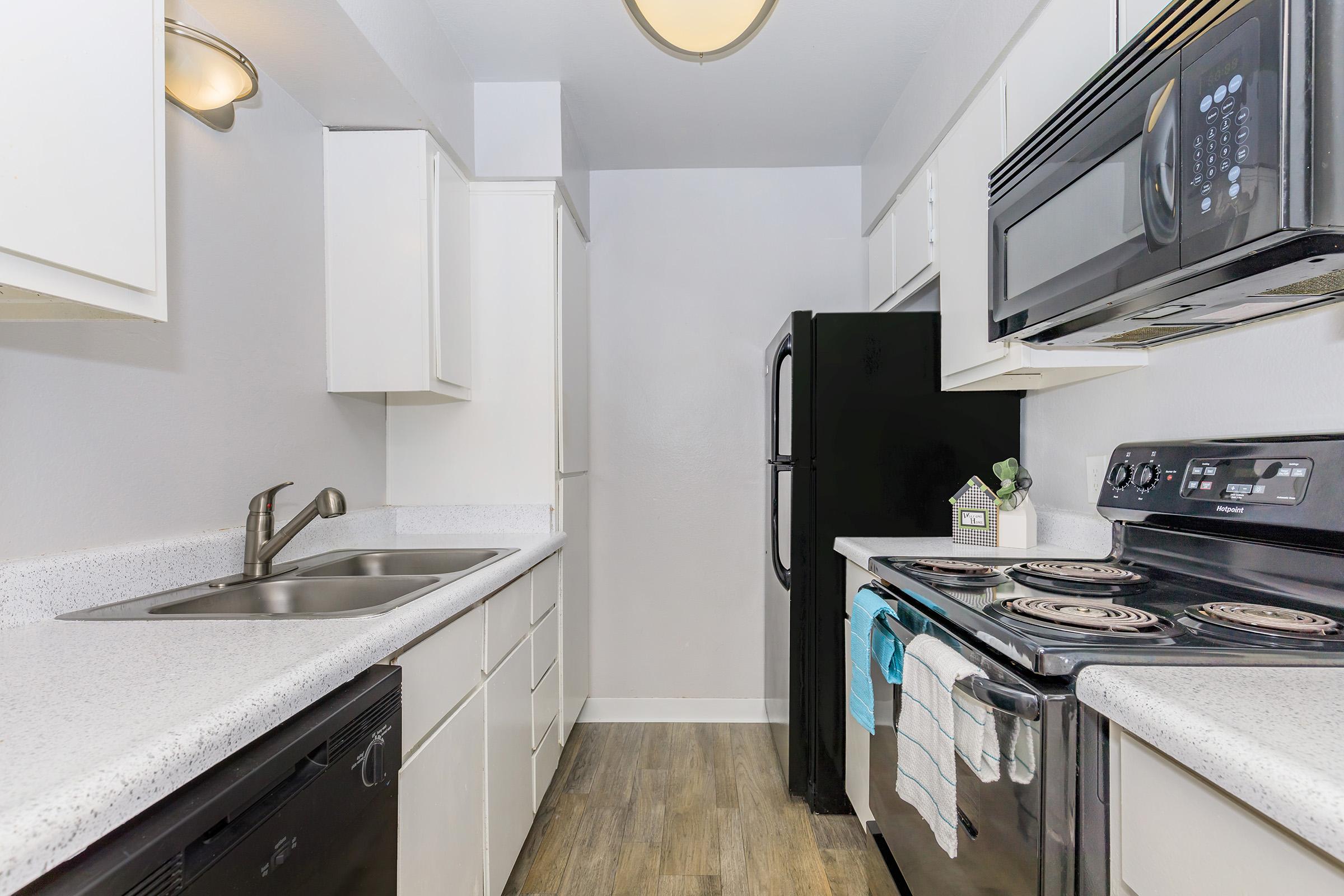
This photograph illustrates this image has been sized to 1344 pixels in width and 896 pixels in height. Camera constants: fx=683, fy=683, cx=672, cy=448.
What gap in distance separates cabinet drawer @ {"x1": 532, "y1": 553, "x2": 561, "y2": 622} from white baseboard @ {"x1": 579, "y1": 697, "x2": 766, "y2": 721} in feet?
2.86

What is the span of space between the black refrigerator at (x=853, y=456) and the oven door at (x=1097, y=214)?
0.71 m

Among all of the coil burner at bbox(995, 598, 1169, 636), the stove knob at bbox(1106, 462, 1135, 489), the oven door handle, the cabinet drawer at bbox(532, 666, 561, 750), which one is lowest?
the cabinet drawer at bbox(532, 666, 561, 750)

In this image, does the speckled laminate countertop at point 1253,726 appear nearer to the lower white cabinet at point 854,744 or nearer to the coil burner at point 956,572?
the coil burner at point 956,572

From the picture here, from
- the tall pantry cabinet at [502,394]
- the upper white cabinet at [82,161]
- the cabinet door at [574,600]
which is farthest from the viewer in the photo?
the cabinet door at [574,600]

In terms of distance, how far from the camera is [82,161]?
2.75ft

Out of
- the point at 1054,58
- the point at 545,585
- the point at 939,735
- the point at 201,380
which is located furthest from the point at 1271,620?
the point at 201,380

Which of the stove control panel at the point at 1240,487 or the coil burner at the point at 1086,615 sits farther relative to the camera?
the stove control panel at the point at 1240,487

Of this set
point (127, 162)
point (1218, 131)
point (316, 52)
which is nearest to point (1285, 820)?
point (1218, 131)

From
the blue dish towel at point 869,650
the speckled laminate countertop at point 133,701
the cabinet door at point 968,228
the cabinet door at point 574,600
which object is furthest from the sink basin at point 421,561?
the cabinet door at point 968,228

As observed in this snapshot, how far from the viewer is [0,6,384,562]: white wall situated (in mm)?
1190

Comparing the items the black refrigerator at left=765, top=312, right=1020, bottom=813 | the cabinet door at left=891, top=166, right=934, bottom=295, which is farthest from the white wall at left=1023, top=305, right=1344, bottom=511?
the cabinet door at left=891, top=166, right=934, bottom=295

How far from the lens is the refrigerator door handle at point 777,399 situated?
93.4 inches

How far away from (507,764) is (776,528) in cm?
123

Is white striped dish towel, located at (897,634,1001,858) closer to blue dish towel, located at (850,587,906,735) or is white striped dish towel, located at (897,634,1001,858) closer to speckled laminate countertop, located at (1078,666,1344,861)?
blue dish towel, located at (850,587,906,735)
